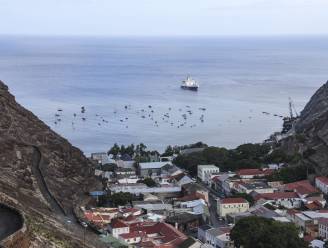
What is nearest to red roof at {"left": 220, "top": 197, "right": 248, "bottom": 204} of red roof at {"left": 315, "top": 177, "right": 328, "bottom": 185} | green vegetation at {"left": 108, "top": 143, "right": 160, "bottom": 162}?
red roof at {"left": 315, "top": 177, "right": 328, "bottom": 185}

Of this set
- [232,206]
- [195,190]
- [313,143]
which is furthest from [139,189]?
[313,143]

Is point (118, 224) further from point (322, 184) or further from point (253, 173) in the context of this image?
point (253, 173)

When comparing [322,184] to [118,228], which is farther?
[322,184]

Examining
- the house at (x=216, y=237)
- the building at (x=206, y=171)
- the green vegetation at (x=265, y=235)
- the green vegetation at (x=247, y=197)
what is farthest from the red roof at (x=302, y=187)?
the green vegetation at (x=265, y=235)

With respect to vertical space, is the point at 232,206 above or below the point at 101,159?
above

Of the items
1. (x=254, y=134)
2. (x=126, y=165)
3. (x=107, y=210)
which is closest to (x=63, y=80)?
(x=254, y=134)

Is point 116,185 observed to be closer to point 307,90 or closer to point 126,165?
point 126,165
